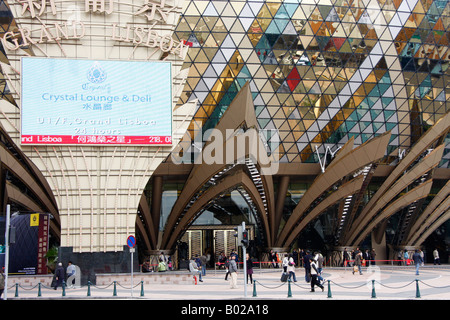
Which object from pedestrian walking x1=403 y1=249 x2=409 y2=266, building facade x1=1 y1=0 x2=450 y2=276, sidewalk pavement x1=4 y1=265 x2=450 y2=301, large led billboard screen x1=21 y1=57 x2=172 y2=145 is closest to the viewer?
sidewalk pavement x1=4 y1=265 x2=450 y2=301

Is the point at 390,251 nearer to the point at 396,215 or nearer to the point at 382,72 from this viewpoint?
the point at 396,215

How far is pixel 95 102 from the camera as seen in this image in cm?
3509

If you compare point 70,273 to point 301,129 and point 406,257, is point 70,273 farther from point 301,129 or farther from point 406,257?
point 406,257

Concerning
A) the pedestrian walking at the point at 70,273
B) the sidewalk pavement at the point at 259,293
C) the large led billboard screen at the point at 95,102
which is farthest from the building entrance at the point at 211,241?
the pedestrian walking at the point at 70,273

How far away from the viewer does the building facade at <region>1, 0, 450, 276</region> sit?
51297mm

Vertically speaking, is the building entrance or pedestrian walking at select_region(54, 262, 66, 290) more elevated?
the building entrance

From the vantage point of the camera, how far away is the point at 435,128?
55.3 metres

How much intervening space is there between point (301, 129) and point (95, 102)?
2562 cm

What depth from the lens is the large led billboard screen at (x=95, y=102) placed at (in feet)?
113

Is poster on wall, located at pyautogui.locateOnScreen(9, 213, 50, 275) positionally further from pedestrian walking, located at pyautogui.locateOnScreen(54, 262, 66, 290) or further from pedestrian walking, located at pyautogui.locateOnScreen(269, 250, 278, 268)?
pedestrian walking, located at pyautogui.locateOnScreen(269, 250, 278, 268)

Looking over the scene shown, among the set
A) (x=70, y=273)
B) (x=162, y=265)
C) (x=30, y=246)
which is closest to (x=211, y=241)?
(x=162, y=265)

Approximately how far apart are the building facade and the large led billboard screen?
11.5 metres

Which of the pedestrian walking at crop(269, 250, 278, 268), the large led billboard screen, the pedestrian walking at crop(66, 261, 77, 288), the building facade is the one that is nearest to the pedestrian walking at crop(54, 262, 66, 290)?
the pedestrian walking at crop(66, 261, 77, 288)

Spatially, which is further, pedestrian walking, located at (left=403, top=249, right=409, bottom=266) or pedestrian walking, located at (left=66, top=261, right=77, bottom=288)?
pedestrian walking, located at (left=403, top=249, right=409, bottom=266)
